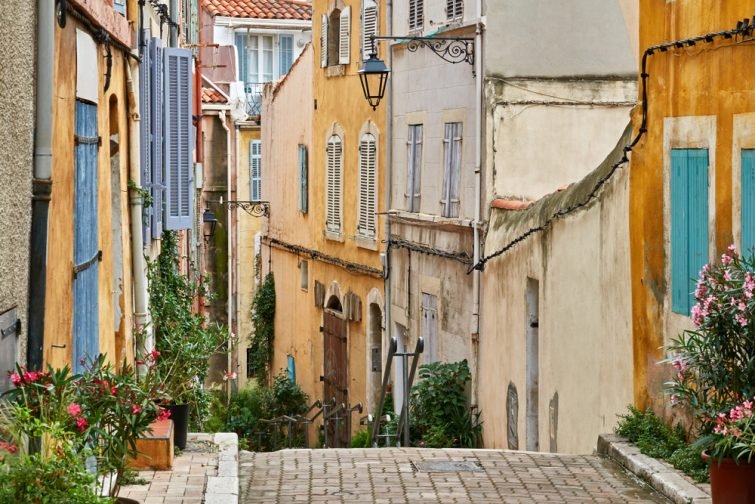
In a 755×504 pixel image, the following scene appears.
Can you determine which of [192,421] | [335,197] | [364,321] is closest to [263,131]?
[335,197]

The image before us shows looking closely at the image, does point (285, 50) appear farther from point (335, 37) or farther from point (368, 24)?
point (368, 24)

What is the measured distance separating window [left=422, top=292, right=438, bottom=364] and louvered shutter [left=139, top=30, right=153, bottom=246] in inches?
244

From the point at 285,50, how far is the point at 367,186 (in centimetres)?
2090

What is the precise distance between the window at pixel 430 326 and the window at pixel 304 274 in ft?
25.3

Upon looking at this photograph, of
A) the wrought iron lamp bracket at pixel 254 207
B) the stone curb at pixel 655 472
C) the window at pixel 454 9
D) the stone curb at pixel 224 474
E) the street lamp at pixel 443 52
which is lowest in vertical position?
the stone curb at pixel 224 474

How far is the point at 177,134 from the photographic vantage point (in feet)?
54.9

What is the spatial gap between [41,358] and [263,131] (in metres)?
25.6

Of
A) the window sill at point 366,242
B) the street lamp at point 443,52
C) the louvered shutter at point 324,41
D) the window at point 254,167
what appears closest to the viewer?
the street lamp at point 443,52

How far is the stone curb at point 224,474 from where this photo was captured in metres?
10.0

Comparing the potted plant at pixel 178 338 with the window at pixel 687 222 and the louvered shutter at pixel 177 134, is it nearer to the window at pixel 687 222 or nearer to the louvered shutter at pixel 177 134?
the louvered shutter at pixel 177 134

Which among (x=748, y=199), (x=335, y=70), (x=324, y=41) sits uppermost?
(x=324, y=41)

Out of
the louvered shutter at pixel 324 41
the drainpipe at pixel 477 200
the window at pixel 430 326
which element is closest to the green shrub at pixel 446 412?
the drainpipe at pixel 477 200

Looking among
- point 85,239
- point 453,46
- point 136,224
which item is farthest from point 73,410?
point 453,46

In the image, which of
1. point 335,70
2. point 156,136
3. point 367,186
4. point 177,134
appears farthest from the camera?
point 335,70
